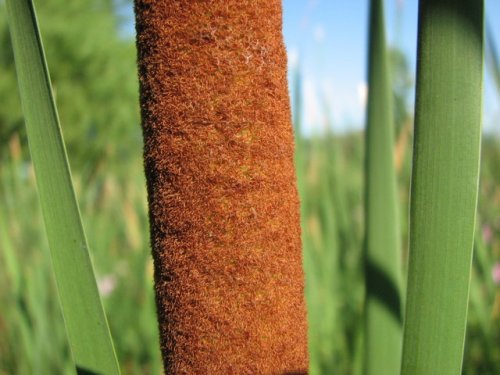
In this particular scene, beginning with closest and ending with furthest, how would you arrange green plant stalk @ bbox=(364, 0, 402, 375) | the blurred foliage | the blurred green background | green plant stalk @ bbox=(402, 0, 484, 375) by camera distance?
1. green plant stalk @ bbox=(402, 0, 484, 375)
2. green plant stalk @ bbox=(364, 0, 402, 375)
3. the blurred green background
4. the blurred foliage

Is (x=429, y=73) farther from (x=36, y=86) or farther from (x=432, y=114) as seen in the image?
(x=36, y=86)

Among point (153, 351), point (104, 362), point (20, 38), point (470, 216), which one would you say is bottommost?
point (153, 351)

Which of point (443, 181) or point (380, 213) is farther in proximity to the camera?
point (380, 213)

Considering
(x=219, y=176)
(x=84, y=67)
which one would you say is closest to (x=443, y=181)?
(x=219, y=176)

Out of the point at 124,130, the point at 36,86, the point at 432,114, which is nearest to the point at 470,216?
the point at 432,114

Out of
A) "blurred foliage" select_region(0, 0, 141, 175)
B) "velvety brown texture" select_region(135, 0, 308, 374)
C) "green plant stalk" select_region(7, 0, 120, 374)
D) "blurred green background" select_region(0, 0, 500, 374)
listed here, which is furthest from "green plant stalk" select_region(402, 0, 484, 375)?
"blurred foliage" select_region(0, 0, 141, 175)

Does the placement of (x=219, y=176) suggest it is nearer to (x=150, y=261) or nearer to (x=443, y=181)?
(x=443, y=181)

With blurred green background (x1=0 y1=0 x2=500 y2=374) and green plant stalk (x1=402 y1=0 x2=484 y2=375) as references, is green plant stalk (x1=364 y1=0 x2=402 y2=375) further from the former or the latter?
blurred green background (x1=0 y1=0 x2=500 y2=374)
